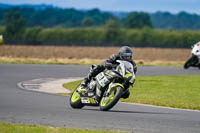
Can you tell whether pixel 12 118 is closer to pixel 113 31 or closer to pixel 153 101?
pixel 153 101

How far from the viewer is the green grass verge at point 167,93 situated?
51.0ft

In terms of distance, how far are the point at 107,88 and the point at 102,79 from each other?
228 millimetres

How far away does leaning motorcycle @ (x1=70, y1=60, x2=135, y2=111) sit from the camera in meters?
12.2

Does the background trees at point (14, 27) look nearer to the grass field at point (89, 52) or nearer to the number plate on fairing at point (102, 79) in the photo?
the grass field at point (89, 52)

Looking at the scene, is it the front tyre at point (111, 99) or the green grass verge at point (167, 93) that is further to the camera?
the green grass verge at point (167, 93)

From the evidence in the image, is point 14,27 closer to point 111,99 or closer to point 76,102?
point 76,102

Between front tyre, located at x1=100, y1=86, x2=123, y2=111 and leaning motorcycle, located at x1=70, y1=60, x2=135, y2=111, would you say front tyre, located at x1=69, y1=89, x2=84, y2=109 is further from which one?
front tyre, located at x1=100, y1=86, x2=123, y2=111

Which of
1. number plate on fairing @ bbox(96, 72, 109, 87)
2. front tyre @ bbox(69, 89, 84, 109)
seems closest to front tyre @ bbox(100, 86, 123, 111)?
number plate on fairing @ bbox(96, 72, 109, 87)

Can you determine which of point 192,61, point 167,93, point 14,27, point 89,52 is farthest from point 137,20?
point 167,93

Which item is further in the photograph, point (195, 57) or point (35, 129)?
point (195, 57)

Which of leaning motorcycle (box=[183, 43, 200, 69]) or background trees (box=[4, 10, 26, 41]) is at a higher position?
leaning motorcycle (box=[183, 43, 200, 69])

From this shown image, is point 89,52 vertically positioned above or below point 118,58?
below

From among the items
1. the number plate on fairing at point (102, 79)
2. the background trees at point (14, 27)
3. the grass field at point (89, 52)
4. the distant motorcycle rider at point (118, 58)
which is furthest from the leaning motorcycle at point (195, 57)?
the background trees at point (14, 27)

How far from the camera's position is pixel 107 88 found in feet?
41.6
